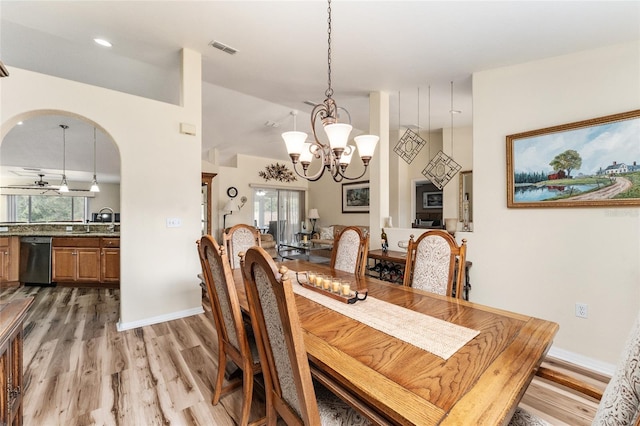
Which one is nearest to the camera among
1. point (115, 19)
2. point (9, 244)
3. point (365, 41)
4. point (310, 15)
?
point (310, 15)

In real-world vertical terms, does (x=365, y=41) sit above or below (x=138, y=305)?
above

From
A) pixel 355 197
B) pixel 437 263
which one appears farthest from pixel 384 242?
pixel 355 197

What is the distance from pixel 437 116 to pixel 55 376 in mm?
5374

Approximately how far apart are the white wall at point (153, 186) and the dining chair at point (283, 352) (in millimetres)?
2365

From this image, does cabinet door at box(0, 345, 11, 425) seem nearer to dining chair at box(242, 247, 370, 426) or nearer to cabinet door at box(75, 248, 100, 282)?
dining chair at box(242, 247, 370, 426)

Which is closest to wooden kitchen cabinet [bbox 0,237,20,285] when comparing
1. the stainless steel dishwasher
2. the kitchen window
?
the stainless steel dishwasher

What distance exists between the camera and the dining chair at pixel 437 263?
1.90 meters

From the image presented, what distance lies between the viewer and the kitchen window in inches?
353

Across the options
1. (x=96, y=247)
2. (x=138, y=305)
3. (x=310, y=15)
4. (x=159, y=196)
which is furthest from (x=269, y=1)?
(x=96, y=247)

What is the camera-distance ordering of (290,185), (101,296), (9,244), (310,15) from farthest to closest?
1. (290,185)
2. (9,244)
3. (101,296)
4. (310,15)

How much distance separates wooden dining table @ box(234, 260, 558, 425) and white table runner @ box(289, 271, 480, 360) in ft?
0.10

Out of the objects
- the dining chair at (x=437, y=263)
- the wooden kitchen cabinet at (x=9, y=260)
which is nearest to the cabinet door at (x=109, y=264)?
the wooden kitchen cabinet at (x=9, y=260)

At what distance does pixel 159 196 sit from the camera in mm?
3062

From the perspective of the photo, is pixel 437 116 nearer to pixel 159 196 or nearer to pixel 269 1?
pixel 269 1
